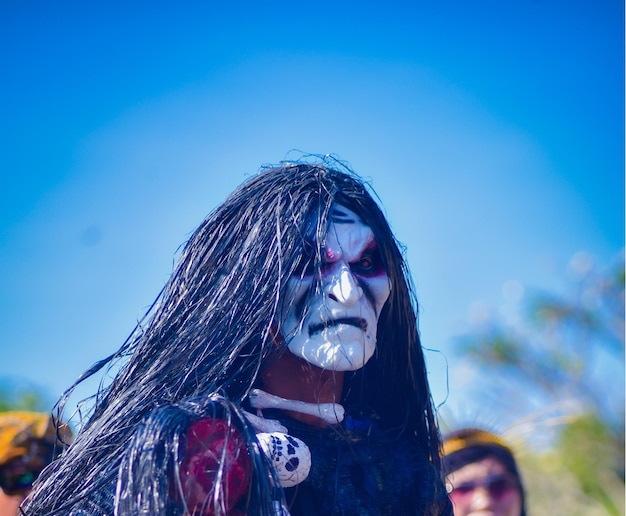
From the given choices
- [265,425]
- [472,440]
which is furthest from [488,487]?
[265,425]

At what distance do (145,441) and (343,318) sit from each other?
69 cm

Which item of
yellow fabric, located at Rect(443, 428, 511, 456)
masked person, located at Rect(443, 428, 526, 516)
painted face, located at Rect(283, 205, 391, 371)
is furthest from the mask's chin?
yellow fabric, located at Rect(443, 428, 511, 456)

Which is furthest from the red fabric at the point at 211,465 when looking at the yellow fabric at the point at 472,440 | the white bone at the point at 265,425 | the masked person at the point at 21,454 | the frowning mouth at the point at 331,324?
the yellow fabric at the point at 472,440

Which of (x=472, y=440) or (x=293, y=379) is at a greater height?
(x=472, y=440)

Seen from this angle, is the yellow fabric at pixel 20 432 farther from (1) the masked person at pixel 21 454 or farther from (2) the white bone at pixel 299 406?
(2) the white bone at pixel 299 406

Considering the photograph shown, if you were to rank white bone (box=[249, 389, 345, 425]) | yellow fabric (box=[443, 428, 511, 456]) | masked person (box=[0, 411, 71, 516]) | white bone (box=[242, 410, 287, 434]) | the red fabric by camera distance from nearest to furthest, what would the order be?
the red fabric → white bone (box=[242, 410, 287, 434]) → white bone (box=[249, 389, 345, 425]) → masked person (box=[0, 411, 71, 516]) → yellow fabric (box=[443, 428, 511, 456])

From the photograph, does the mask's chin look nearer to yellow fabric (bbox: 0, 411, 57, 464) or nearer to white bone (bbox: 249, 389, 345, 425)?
white bone (bbox: 249, 389, 345, 425)

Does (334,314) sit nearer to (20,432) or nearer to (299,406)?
(299,406)

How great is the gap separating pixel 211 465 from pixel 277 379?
528 millimetres

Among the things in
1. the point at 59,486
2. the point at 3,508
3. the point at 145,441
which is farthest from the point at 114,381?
the point at 3,508

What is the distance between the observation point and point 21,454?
10.3ft

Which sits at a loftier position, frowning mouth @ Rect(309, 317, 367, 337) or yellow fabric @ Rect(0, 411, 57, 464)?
frowning mouth @ Rect(309, 317, 367, 337)

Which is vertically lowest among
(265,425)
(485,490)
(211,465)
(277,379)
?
(211,465)

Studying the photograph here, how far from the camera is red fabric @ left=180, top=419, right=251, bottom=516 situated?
6.19ft
